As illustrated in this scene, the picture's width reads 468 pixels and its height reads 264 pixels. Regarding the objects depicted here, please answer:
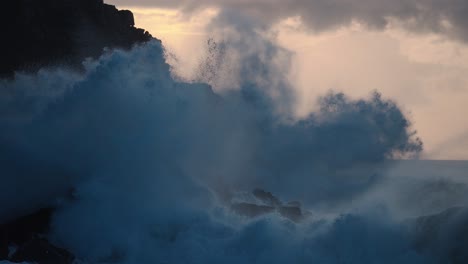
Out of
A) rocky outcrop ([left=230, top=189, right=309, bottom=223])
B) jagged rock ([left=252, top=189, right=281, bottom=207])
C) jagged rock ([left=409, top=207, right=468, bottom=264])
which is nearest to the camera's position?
jagged rock ([left=409, top=207, right=468, bottom=264])

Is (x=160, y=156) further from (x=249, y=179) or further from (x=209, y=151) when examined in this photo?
(x=249, y=179)

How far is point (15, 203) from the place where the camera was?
973 inches

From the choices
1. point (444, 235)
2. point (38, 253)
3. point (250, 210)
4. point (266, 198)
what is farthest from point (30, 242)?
point (266, 198)

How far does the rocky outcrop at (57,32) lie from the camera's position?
3344 cm

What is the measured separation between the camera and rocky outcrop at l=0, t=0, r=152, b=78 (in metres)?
33.4

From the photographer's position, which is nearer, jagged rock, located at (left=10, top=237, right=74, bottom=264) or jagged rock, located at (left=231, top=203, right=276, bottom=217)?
jagged rock, located at (left=10, top=237, right=74, bottom=264)

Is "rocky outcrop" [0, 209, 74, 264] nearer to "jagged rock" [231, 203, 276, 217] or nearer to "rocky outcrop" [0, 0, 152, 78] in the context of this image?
"jagged rock" [231, 203, 276, 217]

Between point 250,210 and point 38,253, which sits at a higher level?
point 250,210

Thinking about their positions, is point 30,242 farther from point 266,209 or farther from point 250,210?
point 266,209

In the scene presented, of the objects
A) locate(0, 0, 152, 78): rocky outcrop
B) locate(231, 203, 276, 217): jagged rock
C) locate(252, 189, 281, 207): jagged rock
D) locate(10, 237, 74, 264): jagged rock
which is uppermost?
locate(0, 0, 152, 78): rocky outcrop

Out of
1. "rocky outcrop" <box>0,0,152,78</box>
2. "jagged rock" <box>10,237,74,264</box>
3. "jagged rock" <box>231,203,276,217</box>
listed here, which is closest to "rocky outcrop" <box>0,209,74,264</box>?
"jagged rock" <box>10,237,74,264</box>

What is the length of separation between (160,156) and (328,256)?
7.02m

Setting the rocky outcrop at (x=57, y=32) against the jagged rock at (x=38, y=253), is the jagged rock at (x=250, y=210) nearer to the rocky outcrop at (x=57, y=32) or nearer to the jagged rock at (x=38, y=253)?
the jagged rock at (x=38, y=253)

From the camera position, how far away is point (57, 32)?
115 feet
